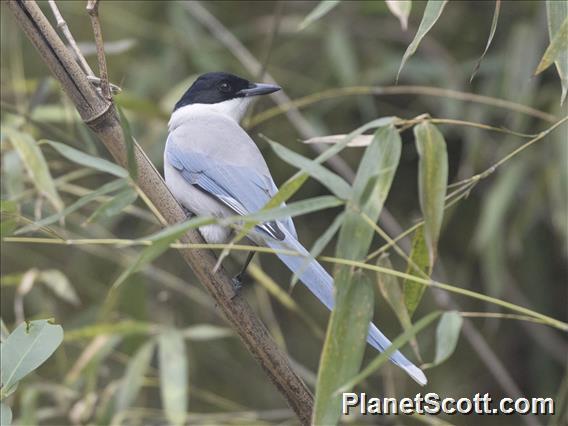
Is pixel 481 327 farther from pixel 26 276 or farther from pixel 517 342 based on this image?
pixel 26 276

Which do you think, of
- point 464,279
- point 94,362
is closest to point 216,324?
point 464,279

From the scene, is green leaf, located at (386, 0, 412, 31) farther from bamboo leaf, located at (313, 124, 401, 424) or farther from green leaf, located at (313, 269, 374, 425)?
green leaf, located at (313, 269, 374, 425)

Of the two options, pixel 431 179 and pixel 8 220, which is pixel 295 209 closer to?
pixel 431 179

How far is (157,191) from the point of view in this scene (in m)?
1.65

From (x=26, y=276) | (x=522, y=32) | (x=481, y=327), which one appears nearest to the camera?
(x=26, y=276)

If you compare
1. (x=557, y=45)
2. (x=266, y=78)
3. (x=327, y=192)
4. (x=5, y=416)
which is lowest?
(x=5, y=416)

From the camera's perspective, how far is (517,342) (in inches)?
147

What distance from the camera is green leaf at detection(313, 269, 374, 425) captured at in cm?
146

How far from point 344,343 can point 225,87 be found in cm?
147

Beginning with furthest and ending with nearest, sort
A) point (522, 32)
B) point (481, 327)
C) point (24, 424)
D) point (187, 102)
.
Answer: point (481, 327), point (522, 32), point (187, 102), point (24, 424)

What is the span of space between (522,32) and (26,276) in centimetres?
183

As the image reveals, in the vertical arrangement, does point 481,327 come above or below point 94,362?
above

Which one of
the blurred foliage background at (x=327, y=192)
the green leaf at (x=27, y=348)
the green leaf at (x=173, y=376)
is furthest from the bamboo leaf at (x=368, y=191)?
the blurred foliage background at (x=327, y=192)

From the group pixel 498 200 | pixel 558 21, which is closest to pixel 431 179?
pixel 558 21
